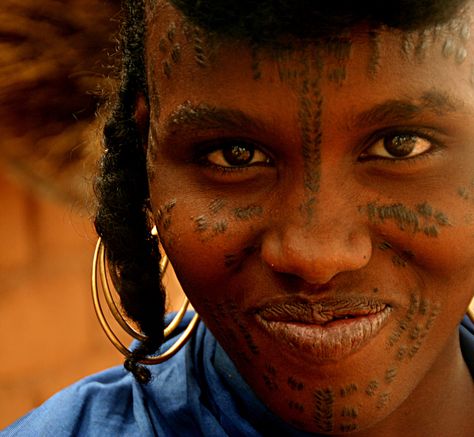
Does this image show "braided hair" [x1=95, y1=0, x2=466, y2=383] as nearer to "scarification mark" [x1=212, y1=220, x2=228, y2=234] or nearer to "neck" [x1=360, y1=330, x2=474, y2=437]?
"scarification mark" [x1=212, y1=220, x2=228, y2=234]

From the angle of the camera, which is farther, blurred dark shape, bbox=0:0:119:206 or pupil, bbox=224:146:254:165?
blurred dark shape, bbox=0:0:119:206

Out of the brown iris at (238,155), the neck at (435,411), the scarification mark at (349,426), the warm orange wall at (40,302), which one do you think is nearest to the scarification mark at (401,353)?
the scarification mark at (349,426)

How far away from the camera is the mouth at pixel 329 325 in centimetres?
105

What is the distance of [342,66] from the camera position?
982mm

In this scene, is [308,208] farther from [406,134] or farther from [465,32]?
[465,32]

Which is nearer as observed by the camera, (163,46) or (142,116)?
(163,46)

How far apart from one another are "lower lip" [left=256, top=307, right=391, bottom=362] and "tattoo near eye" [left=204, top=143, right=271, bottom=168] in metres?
0.21

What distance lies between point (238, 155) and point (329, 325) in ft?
0.81

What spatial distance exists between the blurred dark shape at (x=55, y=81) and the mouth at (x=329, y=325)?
576 mm

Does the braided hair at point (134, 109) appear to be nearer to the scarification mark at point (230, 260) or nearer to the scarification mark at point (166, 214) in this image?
the scarification mark at point (166, 214)

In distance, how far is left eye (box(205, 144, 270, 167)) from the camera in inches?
42.5

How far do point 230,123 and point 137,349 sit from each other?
1.83ft

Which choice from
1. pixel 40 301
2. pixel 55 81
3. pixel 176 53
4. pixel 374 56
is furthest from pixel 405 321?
pixel 40 301

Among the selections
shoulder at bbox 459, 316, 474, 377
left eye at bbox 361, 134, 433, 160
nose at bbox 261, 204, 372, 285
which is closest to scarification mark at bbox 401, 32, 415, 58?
left eye at bbox 361, 134, 433, 160
